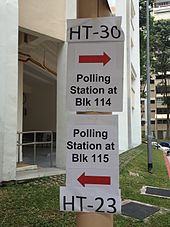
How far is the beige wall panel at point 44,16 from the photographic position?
7.98 metres

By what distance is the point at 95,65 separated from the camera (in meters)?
2.39

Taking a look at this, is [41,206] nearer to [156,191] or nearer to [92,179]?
[92,179]

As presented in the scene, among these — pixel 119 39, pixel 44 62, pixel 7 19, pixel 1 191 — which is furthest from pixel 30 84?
pixel 119 39

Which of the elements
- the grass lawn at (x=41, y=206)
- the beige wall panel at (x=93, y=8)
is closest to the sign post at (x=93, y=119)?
the beige wall panel at (x=93, y=8)

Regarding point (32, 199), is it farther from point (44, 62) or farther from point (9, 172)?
point (44, 62)

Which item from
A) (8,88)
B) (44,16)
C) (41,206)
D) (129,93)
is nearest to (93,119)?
(41,206)

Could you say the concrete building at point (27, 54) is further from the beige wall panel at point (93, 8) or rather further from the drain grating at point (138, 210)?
the drain grating at point (138, 210)

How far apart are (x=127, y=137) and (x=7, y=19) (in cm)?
1506

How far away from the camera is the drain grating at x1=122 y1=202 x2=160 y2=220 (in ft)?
17.8

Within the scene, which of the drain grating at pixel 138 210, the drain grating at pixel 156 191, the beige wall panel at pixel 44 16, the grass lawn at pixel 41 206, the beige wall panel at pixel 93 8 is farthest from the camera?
the beige wall panel at pixel 44 16

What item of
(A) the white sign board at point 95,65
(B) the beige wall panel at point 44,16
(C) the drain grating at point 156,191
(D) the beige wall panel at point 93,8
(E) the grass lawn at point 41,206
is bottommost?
(C) the drain grating at point 156,191

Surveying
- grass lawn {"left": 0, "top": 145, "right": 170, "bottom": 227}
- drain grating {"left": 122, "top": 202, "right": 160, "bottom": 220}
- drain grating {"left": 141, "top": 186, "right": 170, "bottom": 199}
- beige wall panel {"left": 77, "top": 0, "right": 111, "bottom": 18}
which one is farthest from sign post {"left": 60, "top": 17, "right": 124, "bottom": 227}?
drain grating {"left": 141, "top": 186, "right": 170, "bottom": 199}

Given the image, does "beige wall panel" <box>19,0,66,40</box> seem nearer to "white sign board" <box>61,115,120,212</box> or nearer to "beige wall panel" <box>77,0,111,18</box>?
"beige wall panel" <box>77,0,111,18</box>

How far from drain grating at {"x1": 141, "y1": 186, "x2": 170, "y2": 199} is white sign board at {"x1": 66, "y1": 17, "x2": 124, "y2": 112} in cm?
573
